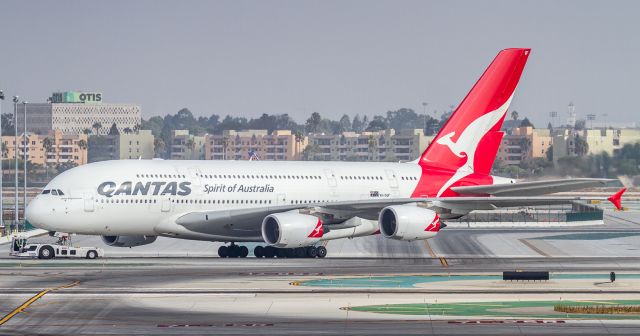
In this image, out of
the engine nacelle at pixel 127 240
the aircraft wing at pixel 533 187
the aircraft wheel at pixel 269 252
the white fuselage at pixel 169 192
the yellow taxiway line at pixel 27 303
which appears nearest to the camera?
the yellow taxiway line at pixel 27 303

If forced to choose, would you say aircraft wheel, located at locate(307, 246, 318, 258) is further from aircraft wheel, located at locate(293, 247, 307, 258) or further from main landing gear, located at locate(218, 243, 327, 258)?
aircraft wheel, located at locate(293, 247, 307, 258)

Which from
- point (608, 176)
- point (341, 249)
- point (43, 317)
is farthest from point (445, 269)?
point (608, 176)

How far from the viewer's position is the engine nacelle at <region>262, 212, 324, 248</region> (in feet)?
211

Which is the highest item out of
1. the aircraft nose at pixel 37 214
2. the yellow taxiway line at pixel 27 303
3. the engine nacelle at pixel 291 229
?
the aircraft nose at pixel 37 214

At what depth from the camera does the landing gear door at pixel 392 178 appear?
72.8m

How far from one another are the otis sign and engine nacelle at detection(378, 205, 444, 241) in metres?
10.3

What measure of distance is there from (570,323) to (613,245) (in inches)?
1677

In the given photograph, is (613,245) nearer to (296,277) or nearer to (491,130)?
(491,130)

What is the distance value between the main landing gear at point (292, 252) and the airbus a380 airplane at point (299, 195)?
76 mm

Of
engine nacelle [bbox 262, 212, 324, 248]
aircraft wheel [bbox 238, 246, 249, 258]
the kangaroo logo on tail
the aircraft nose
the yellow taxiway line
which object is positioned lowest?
aircraft wheel [bbox 238, 246, 249, 258]

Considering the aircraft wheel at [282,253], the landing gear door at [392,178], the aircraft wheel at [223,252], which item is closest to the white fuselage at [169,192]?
the landing gear door at [392,178]

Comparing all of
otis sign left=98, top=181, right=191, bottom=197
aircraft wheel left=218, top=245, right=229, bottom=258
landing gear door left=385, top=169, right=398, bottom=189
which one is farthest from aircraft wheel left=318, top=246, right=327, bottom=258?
otis sign left=98, top=181, right=191, bottom=197

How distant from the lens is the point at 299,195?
70.2 metres

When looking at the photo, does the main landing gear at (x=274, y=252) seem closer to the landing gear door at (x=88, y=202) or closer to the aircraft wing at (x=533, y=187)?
the landing gear door at (x=88, y=202)
